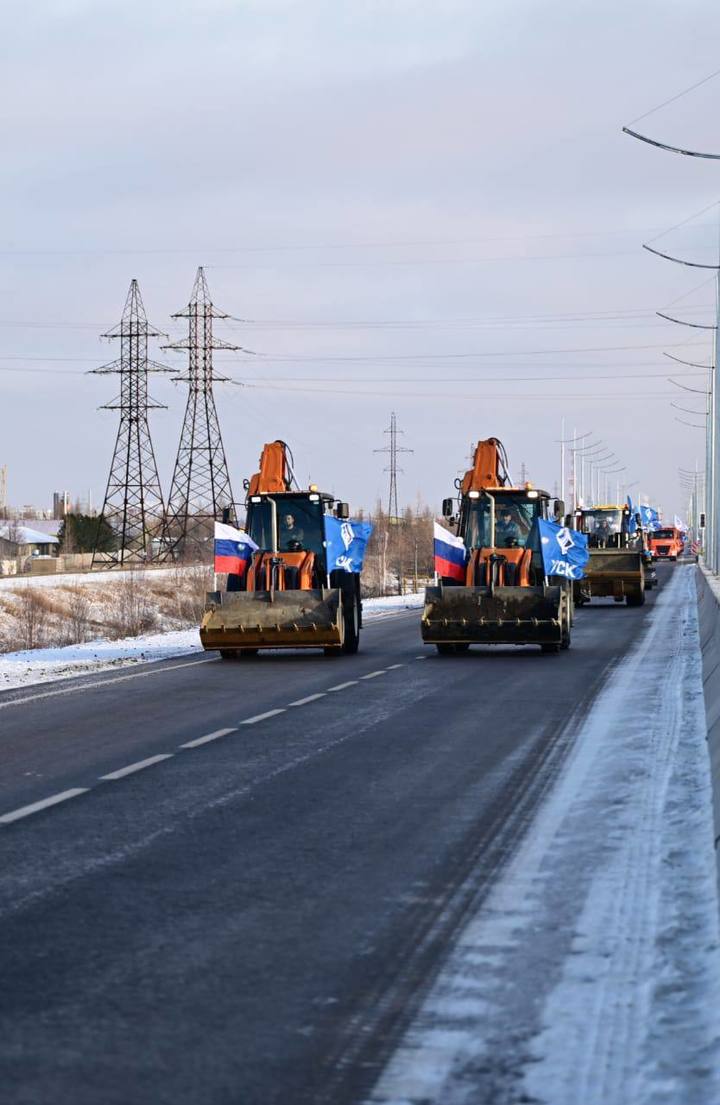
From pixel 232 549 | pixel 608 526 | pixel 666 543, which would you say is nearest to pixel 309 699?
pixel 232 549

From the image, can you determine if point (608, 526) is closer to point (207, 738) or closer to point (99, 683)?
point (99, 683)

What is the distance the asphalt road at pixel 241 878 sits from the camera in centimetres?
550

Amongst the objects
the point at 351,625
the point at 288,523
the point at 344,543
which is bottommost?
the point at 351,625

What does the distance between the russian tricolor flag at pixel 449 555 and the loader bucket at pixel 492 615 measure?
1.08 metres

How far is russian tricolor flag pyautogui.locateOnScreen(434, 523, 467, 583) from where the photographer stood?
2727 cm

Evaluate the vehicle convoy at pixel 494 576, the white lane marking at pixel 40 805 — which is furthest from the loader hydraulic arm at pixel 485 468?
the white lane marking at pixel 40 805

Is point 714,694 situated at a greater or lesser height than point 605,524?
lesser

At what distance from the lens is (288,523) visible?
27.3 metres

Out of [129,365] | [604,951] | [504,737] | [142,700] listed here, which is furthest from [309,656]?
[129,365]

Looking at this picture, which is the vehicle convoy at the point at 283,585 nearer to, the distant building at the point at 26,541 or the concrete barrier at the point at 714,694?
the concrete barrier at the point at 714,694

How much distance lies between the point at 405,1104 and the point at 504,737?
969cm

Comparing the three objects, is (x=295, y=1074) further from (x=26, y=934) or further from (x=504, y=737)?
(x=504, y=737)

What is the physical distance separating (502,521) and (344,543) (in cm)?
291

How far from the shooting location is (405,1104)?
196 inches
